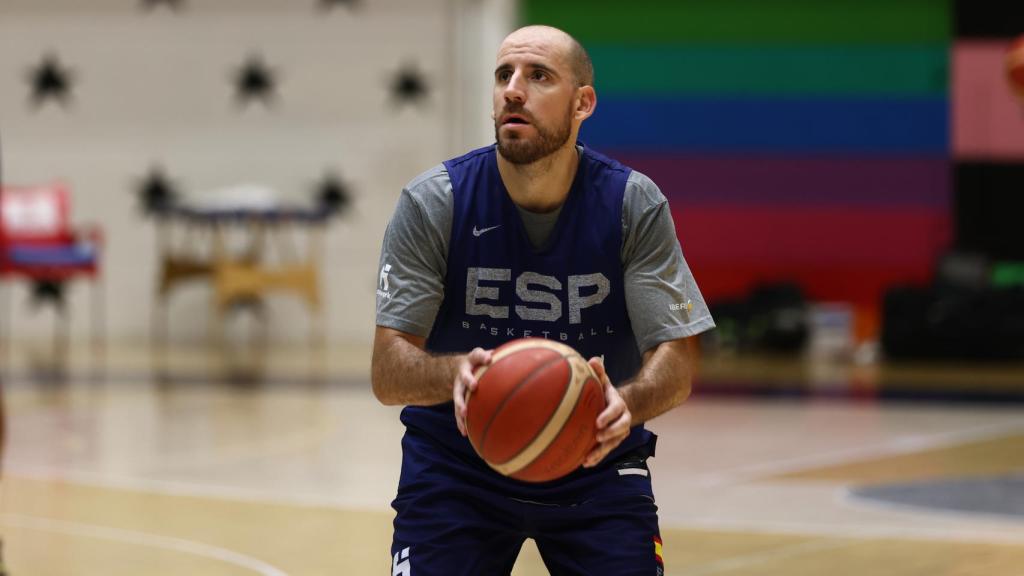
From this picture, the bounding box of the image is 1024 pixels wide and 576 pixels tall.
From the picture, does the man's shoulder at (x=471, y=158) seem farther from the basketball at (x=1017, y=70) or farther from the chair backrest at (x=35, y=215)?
the chair backrest at (x=35, y=215)

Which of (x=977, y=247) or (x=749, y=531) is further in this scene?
(x=977, y=247)

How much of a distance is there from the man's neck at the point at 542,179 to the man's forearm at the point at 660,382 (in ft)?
1.39

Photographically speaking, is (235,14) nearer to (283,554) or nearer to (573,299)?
(283,554)

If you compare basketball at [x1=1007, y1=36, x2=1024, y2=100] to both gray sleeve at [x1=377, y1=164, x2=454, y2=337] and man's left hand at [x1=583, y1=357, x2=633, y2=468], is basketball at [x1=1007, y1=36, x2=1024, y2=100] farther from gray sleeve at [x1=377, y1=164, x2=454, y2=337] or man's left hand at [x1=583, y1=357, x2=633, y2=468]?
man's left hand at [x1=583, y1=357, x2=633, y2=468]

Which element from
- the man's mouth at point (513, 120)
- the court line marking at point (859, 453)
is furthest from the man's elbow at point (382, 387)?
the court line marking at point (859, 453)

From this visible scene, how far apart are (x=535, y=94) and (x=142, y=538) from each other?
11.4 feet

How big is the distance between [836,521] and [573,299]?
328cm

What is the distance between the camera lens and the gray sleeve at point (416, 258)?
3.34 metres

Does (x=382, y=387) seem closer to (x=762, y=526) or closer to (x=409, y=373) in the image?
(x=409, y=373)

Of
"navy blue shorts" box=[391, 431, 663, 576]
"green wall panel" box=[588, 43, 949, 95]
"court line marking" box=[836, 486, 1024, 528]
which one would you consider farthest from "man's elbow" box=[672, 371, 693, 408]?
"green wall panel" box=[588, 43, 949, 95]

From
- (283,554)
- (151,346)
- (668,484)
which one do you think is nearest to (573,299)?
(283,554)

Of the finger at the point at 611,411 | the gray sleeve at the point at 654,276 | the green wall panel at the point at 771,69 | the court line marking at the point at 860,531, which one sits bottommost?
the court line marking at the point at 860,531

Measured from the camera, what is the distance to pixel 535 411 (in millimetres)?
2957

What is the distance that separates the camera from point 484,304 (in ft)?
11.2
